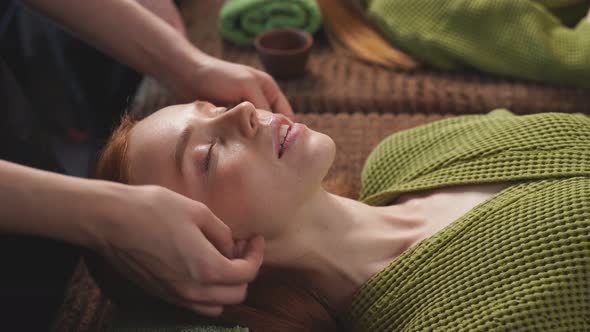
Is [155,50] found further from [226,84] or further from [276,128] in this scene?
[276,128]

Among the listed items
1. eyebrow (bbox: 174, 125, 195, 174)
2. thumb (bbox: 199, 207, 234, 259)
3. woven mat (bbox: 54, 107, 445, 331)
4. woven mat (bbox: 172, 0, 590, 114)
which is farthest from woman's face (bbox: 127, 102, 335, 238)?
woven mat (bbox: 172, 0, 590, 114)

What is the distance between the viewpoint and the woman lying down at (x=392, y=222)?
893 mm

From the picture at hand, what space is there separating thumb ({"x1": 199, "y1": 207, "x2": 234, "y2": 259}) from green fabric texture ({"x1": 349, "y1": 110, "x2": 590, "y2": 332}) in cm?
33

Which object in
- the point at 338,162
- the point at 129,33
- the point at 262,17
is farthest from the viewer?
the point at 262,17

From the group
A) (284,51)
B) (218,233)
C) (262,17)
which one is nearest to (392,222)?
(218,233)

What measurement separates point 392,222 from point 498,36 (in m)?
0.78

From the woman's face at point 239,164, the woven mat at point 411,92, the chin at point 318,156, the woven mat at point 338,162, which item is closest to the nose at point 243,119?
the woman's face at point 239,164

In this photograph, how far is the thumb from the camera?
0.74 meters

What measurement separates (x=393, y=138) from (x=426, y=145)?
0.10 metres

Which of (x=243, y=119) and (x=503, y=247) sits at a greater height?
(x=243, y=119)

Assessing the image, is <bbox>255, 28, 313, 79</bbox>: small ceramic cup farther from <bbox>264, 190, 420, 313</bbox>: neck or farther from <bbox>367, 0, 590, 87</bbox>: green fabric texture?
<bbox>264, 190, 420, 313</bbox>: neck

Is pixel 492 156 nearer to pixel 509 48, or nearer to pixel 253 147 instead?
pixel 253 147

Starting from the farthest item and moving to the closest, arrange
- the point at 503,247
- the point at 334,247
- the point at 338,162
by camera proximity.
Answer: the point at 338,162 < the point at 334,247 < the point at 503,247

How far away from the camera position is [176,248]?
71 cm
